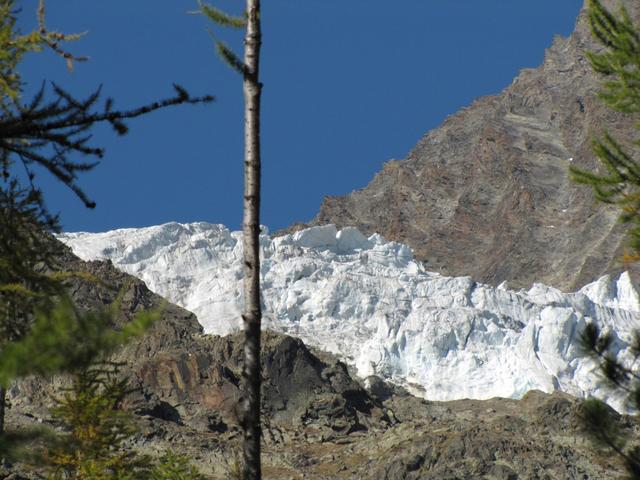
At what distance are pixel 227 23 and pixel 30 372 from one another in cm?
594

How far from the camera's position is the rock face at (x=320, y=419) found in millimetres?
109125

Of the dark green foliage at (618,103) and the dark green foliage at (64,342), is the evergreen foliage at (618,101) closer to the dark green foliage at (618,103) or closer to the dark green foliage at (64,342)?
the dark green foliage at (618,103)

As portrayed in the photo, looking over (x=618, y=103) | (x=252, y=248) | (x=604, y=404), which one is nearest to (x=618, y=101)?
(x=618, y=103)

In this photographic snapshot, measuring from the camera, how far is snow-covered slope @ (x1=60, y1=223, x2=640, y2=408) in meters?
142

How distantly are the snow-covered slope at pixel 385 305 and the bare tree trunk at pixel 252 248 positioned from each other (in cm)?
12487

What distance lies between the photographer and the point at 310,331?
15800 cm

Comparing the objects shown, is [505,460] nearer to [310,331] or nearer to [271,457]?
[271,457]

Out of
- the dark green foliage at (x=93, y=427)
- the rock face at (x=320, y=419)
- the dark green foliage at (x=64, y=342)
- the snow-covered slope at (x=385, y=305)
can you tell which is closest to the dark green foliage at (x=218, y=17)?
the dark green foliage at (x=64, y=342)

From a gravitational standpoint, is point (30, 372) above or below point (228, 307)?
below

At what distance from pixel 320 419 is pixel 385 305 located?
3167cm

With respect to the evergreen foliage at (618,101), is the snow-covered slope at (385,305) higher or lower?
higher

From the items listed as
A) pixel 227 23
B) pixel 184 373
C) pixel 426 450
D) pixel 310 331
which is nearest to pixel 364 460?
pixel 426 450

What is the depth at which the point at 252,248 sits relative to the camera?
1123 cm

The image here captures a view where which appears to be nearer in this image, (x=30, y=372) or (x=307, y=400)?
(x=30, y=372)
